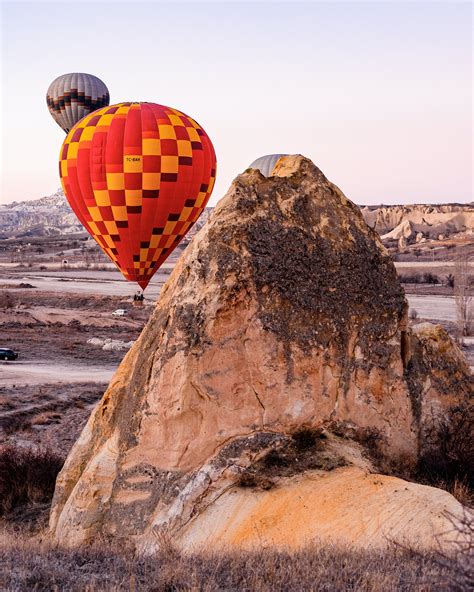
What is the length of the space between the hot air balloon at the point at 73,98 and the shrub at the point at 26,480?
28870mm

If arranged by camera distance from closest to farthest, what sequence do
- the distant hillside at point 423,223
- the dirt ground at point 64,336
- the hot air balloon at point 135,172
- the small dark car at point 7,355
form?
1. the dirt ground at point 64,336
2. the hot air balloon at point 135,172
3. the small dark car at point 7,355
4. the distant hillside at point 423,223

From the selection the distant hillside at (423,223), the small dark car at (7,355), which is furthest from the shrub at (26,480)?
the distant hillside at (423,223)

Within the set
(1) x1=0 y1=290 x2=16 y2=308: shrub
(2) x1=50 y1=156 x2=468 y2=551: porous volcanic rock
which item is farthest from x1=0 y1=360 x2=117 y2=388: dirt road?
(2) x1=50 y1=156 x2=468 y2=551: porous volcanic rock

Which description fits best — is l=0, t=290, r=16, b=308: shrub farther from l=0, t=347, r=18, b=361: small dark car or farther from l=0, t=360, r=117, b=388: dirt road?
l=0, t=360, r=117, b=388: dirt road

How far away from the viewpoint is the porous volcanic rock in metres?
6.68

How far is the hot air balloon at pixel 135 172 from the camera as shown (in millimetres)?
21562

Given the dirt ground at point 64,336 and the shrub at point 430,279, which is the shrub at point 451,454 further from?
the shrub at point 430,279

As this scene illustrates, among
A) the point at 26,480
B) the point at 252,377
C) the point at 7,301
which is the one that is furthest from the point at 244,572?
the point at 7,301

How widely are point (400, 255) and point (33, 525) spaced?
232ft

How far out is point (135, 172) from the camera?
850 inches

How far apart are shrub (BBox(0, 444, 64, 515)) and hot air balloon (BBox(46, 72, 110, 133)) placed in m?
28.9

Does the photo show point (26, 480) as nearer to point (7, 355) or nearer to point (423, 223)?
point (7, 355)

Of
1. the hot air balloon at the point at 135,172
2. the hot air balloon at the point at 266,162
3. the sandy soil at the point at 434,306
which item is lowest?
the sandy soil at the point at 434,306

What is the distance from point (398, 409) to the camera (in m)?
7.42
